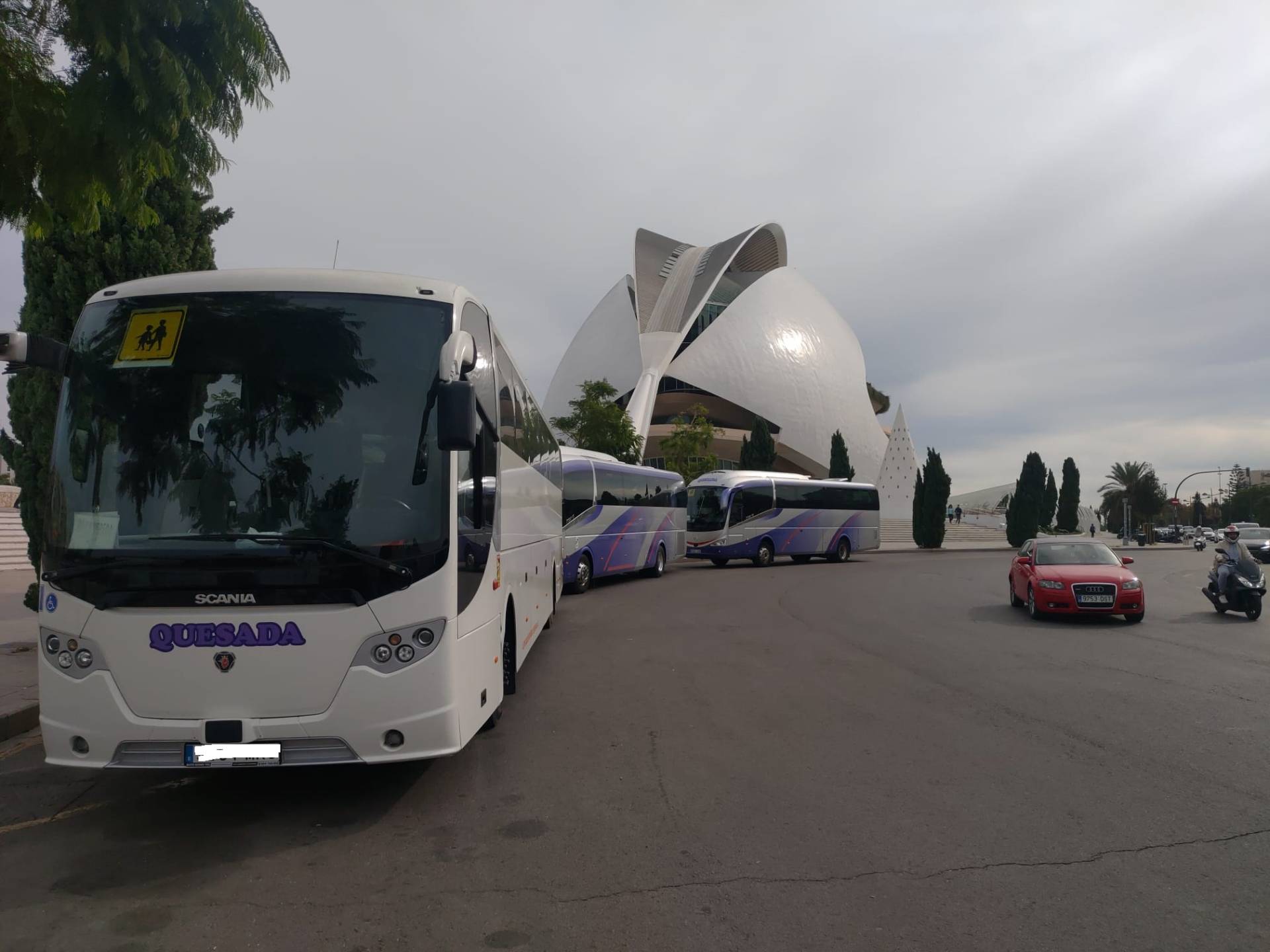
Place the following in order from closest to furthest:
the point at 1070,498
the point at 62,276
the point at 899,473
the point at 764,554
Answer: the point at 62,276 → the point at 764,554 → the point at 1070,498 → the point at 899,473

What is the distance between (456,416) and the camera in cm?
414

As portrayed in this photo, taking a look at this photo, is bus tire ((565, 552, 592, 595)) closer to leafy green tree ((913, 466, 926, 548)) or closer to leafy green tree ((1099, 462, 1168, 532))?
leafy green tree ((913, 466, 926, 548))

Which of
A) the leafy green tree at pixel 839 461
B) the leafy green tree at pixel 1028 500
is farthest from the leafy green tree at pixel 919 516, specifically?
the leafy green tree at pixel 839 461

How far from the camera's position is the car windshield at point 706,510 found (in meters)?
25.7

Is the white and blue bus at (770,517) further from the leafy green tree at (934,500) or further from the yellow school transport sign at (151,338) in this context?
the yellow school transport sign at (151,338)

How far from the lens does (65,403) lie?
4496 mm

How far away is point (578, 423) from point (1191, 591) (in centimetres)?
2288

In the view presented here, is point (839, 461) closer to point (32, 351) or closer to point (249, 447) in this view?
point (249, 447)

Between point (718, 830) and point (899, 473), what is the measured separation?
60.0 meters

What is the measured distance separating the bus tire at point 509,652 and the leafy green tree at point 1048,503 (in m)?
Result: 44.1

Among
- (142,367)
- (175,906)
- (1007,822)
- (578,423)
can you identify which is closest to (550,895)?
(175,906)

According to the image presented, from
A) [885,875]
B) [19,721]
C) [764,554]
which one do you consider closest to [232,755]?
[885,875]

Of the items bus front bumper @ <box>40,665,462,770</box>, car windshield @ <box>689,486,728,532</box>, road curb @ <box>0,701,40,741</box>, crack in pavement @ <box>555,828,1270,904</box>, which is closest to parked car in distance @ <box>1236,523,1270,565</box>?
car windshield @ <box>689,486,728,532</box>

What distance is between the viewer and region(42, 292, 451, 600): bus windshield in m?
4.17
